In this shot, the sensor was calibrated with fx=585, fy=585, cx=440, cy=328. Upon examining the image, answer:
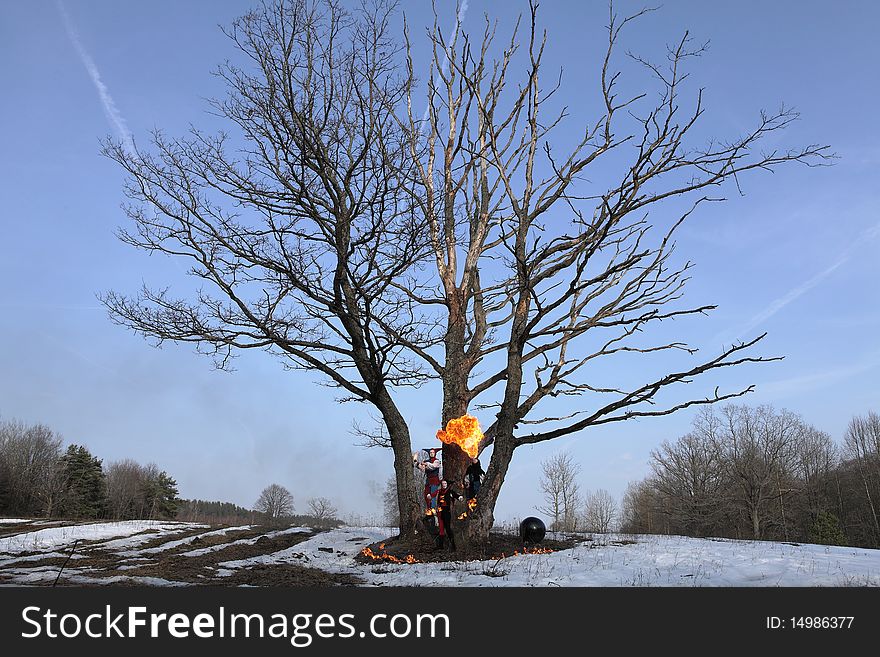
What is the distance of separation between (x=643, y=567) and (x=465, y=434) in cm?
439

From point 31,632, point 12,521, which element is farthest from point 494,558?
point 12,521

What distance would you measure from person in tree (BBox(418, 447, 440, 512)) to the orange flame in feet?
2.29

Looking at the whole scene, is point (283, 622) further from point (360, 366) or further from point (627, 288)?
point (627, 288)

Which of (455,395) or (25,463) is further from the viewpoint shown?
(25,463)

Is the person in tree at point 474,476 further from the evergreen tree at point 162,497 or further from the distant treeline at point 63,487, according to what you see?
the evergreen tree at point 162,497

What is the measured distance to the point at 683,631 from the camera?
16.0ft

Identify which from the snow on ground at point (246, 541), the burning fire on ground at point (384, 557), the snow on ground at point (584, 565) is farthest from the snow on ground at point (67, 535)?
the burning fire on ground at point (384, 557)

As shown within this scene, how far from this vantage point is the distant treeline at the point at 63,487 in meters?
35.8

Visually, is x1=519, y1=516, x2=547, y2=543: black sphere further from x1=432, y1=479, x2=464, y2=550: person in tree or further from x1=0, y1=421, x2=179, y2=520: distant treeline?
x1=0, y1=421, x2=179, y2=520: distant treeline

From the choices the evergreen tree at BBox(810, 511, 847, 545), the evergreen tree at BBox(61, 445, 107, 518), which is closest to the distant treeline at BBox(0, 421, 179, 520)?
the evergreen tree at BBox(61, 445, 107, 518)

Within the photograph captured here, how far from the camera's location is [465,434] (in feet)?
38.4

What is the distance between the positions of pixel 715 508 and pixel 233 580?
1358 inches

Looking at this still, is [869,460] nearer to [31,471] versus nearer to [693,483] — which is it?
[693,483]

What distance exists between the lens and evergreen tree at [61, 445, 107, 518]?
3553 centimetres
